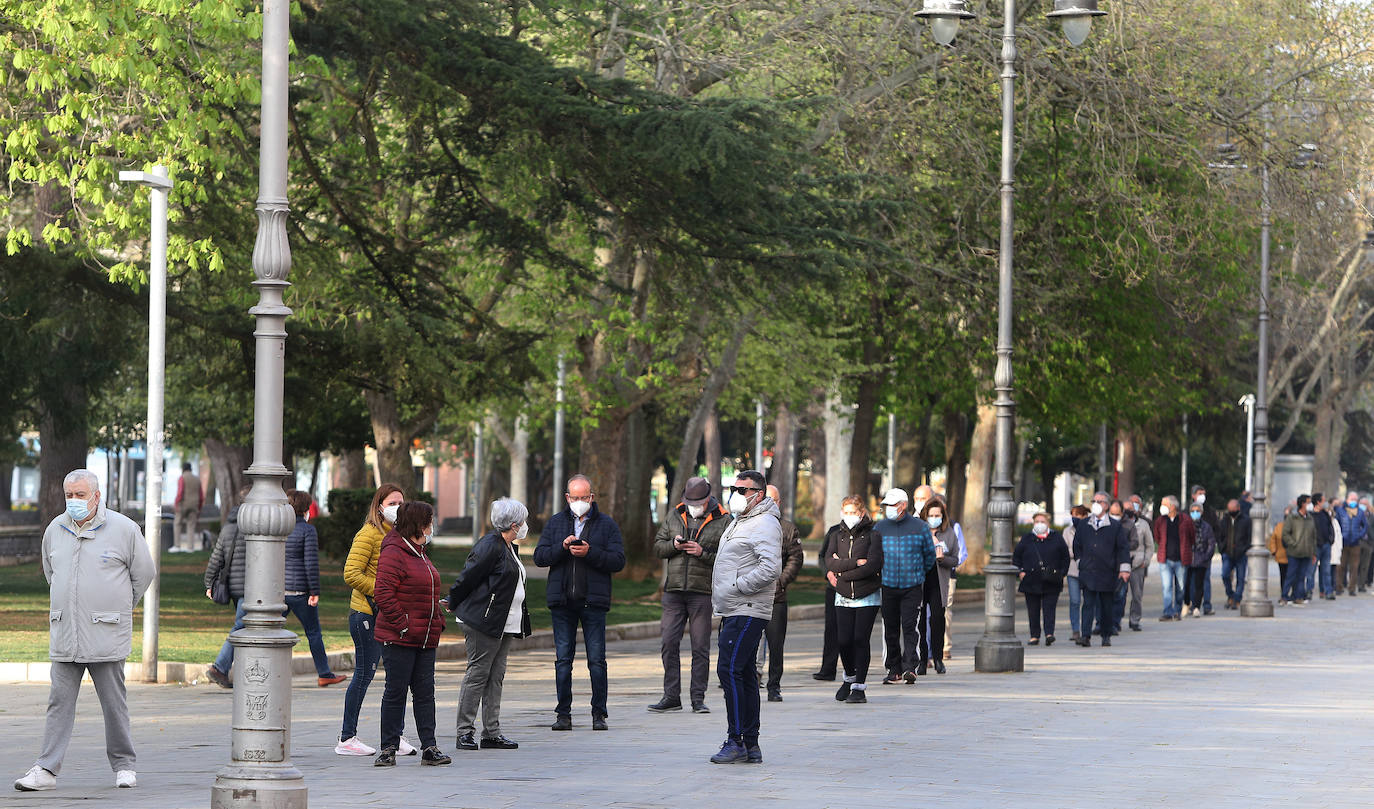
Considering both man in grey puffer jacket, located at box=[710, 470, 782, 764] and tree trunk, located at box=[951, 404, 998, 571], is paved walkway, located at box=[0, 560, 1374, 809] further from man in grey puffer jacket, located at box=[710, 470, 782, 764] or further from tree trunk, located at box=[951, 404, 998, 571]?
tree trunk, located at box=[951, 404, 998, 571]

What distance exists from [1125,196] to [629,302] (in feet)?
23.5

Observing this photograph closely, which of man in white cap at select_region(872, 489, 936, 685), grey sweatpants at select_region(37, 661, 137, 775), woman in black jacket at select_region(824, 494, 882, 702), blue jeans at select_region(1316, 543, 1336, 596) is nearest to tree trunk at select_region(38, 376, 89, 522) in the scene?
man in white cap at select_region(872, 489, 936, 685)

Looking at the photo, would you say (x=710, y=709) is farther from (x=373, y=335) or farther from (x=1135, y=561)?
(x=1135, y=561)

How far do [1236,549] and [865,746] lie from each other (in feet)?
66.0

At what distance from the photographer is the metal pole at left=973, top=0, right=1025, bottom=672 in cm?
1828

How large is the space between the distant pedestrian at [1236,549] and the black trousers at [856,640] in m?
16.9

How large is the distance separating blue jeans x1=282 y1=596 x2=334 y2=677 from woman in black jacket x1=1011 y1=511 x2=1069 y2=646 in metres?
8.91

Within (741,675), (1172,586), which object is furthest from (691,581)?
(1172,586)

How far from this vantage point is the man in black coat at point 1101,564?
21953 millimetres

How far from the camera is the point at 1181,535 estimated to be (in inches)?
1056

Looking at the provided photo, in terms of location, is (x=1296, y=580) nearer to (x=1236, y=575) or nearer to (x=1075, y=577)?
(x=1236, y=575)

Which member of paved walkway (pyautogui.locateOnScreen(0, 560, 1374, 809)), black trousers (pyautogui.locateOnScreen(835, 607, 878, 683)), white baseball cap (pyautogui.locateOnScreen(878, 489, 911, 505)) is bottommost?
paved walkway (pyautogui.locateOnScreen(0, 560, 1374, 809))

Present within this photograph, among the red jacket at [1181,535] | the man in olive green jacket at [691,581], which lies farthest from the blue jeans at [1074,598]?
the man in olive green jacket at [691,581]

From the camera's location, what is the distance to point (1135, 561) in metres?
25.1
